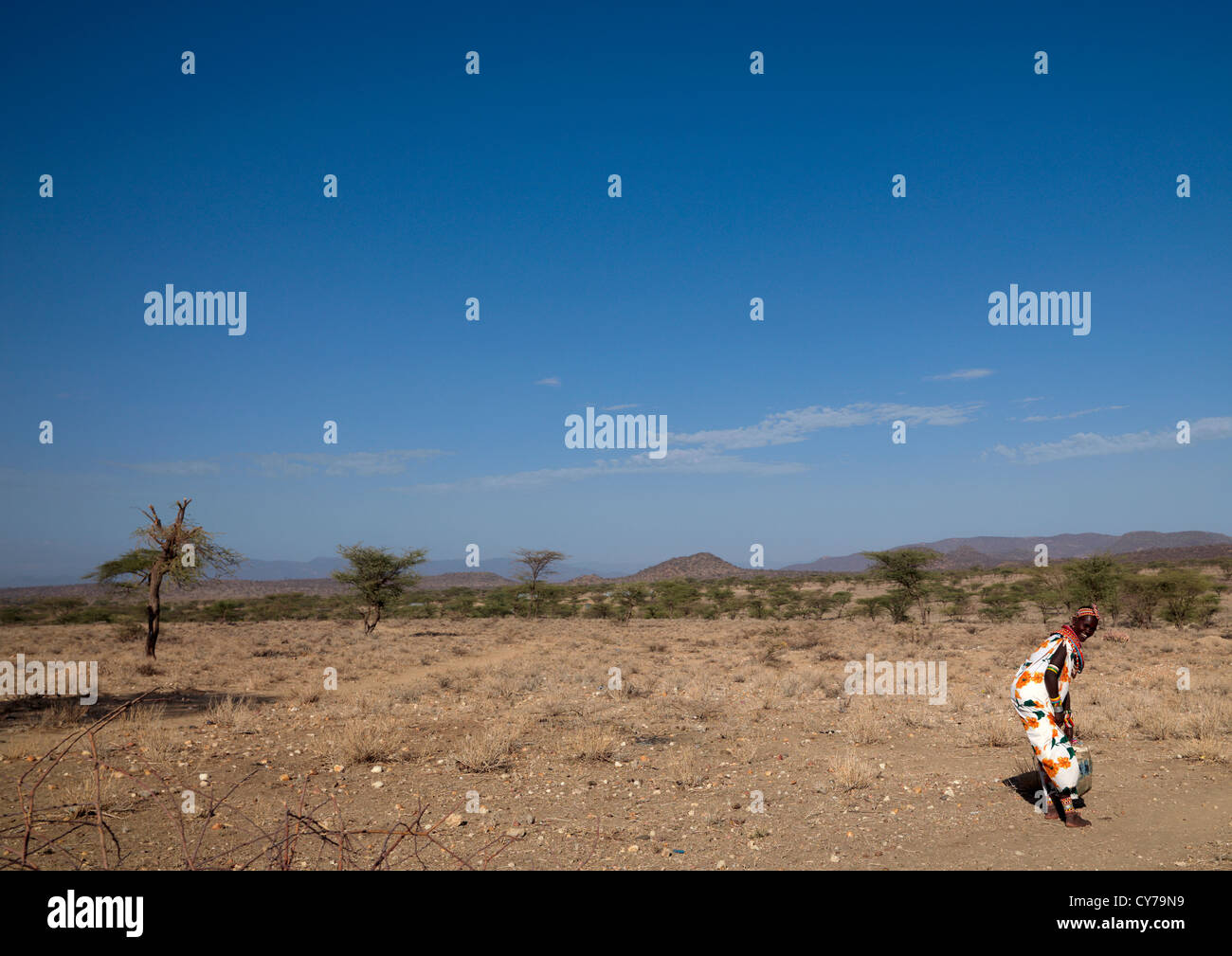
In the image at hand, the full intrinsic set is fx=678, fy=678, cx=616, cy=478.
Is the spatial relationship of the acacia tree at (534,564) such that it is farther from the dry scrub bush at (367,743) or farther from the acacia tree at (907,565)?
the dry scrub bush at (367,743)

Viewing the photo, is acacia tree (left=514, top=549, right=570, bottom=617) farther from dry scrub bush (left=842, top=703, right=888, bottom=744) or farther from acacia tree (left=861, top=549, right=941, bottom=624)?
dry scrub bush (left=842, top=703, right=888, bottom=744)

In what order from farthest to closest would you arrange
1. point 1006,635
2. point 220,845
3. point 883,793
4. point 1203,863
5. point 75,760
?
point 1006,635, point 75,760, point 883,793, point 220,845, point 1203,863

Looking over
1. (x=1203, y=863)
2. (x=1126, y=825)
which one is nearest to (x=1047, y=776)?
(x=1126, y=825)

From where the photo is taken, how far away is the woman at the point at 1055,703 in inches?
251

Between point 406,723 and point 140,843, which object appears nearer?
point 140,843

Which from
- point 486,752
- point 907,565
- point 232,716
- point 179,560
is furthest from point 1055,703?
point 907,565

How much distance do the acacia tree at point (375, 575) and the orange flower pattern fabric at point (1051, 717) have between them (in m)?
31.8

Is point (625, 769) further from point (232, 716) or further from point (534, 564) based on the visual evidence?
point (534, 564)

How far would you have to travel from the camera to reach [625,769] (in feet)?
30.6

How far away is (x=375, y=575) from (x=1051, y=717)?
107 ft
